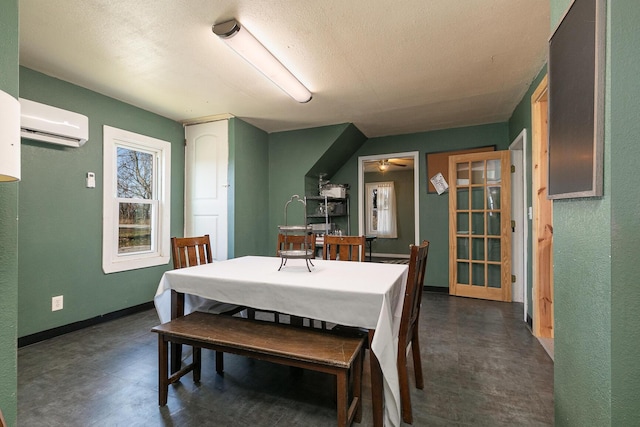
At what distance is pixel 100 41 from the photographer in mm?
2145

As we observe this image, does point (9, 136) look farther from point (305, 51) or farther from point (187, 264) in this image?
point (305, 51)

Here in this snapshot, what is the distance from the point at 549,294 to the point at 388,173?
537 cm

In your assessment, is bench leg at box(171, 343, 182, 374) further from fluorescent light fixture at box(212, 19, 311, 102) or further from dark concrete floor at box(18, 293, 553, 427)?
fluorescent light fixture at box(212, 19, 311, 102)

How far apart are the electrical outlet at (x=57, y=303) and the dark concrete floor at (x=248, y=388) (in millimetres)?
278

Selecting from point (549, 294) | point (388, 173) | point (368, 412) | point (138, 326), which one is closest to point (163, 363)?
point (368, 412)

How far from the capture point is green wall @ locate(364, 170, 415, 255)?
7453mm

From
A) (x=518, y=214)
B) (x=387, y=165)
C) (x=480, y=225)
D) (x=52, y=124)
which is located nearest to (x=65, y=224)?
(x=52, y=124)

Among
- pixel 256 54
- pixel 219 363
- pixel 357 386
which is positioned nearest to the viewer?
pixel 357 386

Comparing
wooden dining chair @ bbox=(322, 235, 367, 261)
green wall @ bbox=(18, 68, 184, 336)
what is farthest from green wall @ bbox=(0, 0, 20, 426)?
wooden dining chair @ bbox=(322, 235, 367, 261)

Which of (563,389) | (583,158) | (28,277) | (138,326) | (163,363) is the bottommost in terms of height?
(138,326)

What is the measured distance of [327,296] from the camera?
1.53 m

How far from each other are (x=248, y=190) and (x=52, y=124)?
6.91 ft

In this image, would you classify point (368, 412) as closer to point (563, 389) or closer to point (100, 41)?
point (563, 389)

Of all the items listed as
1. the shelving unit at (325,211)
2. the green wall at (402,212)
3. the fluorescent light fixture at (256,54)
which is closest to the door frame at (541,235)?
the fluorescent light fixture at (256,54)
